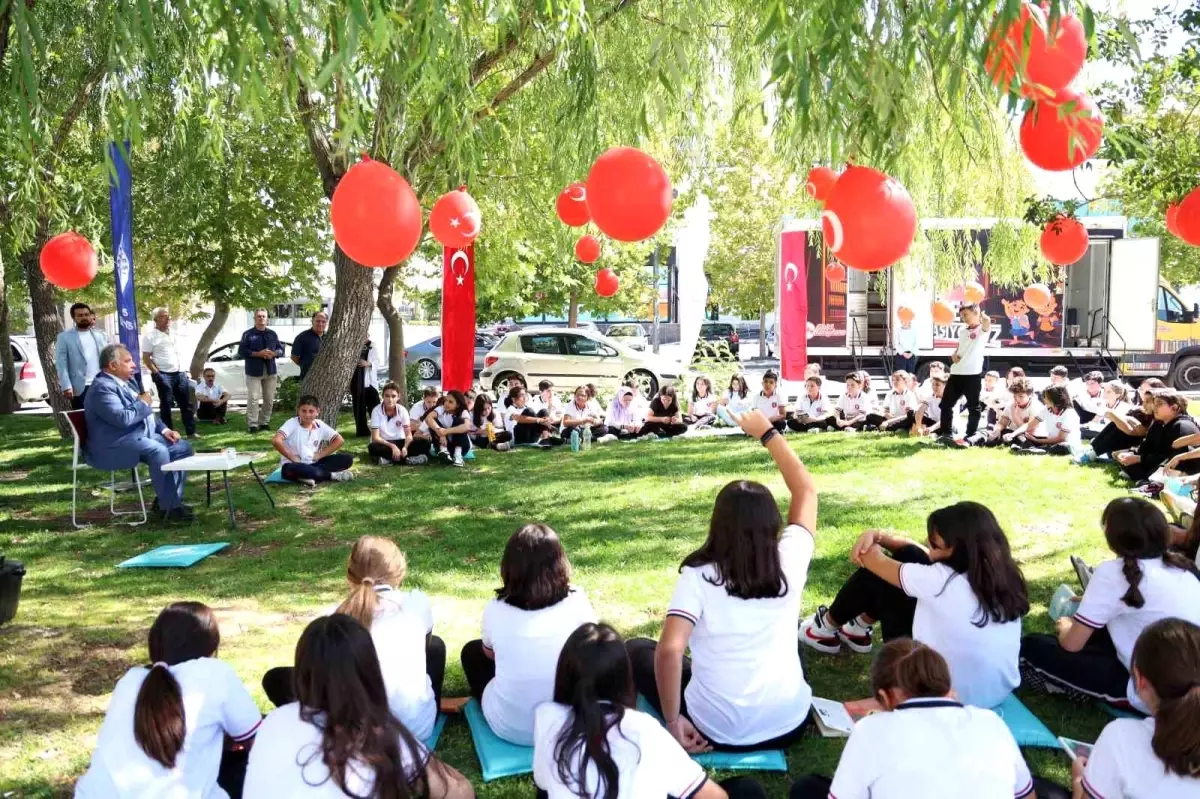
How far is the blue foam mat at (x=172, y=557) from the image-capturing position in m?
6.25

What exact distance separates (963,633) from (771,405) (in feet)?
29.2

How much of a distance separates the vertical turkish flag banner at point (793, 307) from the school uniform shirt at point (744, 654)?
11.8 m

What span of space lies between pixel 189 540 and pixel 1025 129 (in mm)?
6000

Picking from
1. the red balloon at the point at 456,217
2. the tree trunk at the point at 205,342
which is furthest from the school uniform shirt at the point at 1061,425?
the tree trunk at the point at 205,342

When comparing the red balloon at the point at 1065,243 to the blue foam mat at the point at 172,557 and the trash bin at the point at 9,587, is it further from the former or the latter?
the trash bin at the point at 9,587

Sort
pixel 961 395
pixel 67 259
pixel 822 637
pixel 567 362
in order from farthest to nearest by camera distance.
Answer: pixel 567 362
pixel 961 395
pixel 67 259
pixel 822 637

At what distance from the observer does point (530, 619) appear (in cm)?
333

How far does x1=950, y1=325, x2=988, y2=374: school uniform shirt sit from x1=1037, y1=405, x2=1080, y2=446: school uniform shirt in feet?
2.78

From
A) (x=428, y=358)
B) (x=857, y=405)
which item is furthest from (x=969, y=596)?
(x=428, y=358)

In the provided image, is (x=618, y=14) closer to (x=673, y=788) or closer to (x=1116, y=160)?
(x=1116, y=160)

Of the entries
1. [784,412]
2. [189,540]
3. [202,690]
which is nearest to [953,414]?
[784,412]

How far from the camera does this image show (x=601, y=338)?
56.7 ft

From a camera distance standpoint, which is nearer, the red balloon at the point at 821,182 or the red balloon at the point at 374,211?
the red balloon at the point at 374,211

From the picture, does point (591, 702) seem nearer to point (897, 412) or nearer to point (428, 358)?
point (897, 412)
